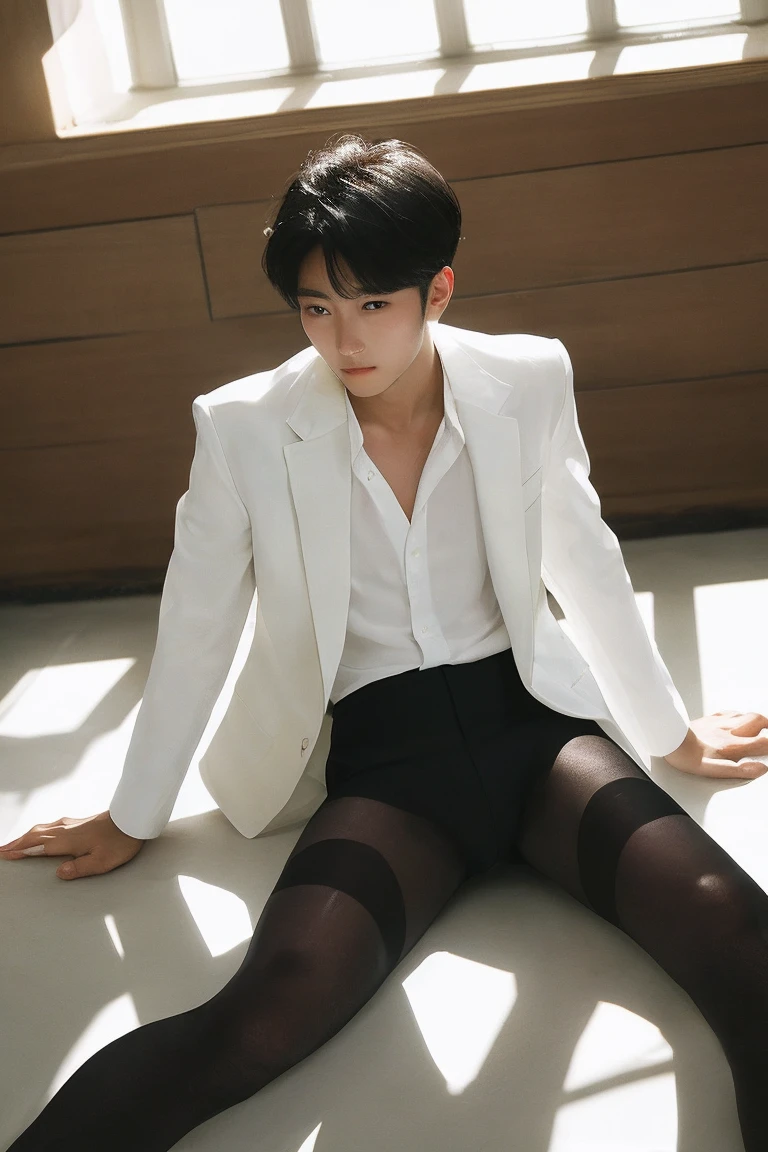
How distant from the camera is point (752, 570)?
2.88 m

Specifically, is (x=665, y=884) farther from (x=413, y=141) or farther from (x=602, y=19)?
(x=602, y=19)

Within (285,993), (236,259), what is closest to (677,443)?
(236,259)

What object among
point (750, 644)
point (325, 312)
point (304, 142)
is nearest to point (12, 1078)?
point (325, 312)

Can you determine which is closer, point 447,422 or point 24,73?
point 447,422

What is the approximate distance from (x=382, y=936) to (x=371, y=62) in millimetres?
2684

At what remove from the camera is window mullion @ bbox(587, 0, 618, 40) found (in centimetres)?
316

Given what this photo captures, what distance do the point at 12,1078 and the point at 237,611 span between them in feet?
2.34

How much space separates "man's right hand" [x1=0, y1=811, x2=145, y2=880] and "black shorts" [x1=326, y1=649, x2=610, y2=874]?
42 cm

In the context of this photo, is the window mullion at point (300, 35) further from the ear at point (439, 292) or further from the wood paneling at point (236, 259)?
the ear at point (439, 292)

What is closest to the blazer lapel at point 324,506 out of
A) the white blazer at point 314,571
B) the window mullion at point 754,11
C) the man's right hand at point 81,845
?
the white blazer at point 314,571

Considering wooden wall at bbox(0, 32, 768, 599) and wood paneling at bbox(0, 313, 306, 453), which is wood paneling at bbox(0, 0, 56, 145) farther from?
wood paneling at bbox(0, 313, 306, 453)

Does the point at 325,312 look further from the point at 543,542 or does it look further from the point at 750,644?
the point at 750,644

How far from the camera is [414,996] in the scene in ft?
4.95

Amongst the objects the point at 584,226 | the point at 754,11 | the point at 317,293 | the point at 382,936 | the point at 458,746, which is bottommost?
the point at 382,936
